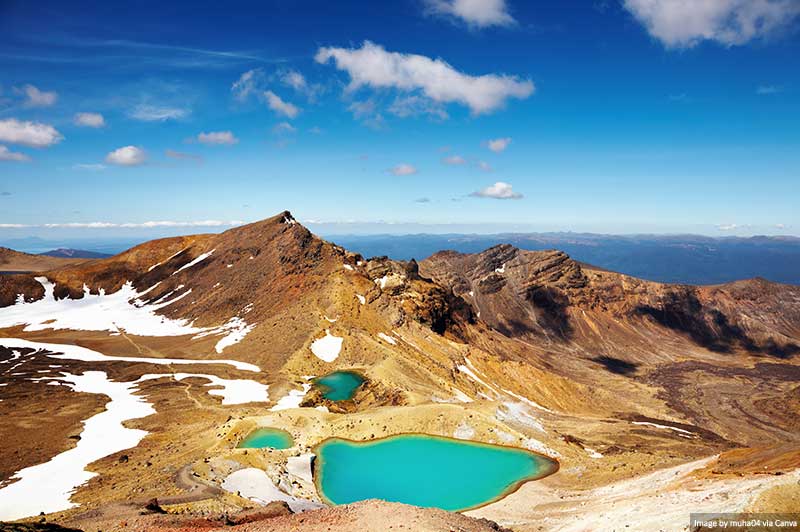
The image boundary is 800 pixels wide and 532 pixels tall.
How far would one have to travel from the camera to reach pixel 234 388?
7825cm

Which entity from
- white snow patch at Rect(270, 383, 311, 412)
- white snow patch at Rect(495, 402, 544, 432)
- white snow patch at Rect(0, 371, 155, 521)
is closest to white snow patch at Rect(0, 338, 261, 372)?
→ white snow patch at Rect(270, 383, 311, 412)

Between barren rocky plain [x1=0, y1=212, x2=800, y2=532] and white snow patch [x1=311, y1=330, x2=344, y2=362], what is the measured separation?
0.38 meters

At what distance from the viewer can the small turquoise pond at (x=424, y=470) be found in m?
41.8

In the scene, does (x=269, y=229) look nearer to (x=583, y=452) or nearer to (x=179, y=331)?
(x=179, y=331)

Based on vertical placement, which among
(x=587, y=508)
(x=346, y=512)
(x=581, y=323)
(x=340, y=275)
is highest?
(x=340, y=275)

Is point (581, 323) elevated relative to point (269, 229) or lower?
lower

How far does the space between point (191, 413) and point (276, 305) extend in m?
56.6

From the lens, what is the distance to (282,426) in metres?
55.7

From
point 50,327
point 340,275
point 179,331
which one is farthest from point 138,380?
point 50,327

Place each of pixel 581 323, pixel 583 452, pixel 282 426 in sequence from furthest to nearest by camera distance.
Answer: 1. pixel 581 323
2. pixel 282 426
3. pixel 583 452

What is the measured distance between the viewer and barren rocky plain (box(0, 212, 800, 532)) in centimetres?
3188

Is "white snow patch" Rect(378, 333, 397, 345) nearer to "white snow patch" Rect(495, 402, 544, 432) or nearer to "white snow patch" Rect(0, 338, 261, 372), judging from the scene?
"white snow patch" Rect(0, 338, 261, 372)

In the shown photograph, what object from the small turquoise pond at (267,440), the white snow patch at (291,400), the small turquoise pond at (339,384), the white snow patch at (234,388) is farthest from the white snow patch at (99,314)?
the small turquoise pond at (267,440)

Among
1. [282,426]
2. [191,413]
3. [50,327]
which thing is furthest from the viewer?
[50,327]
